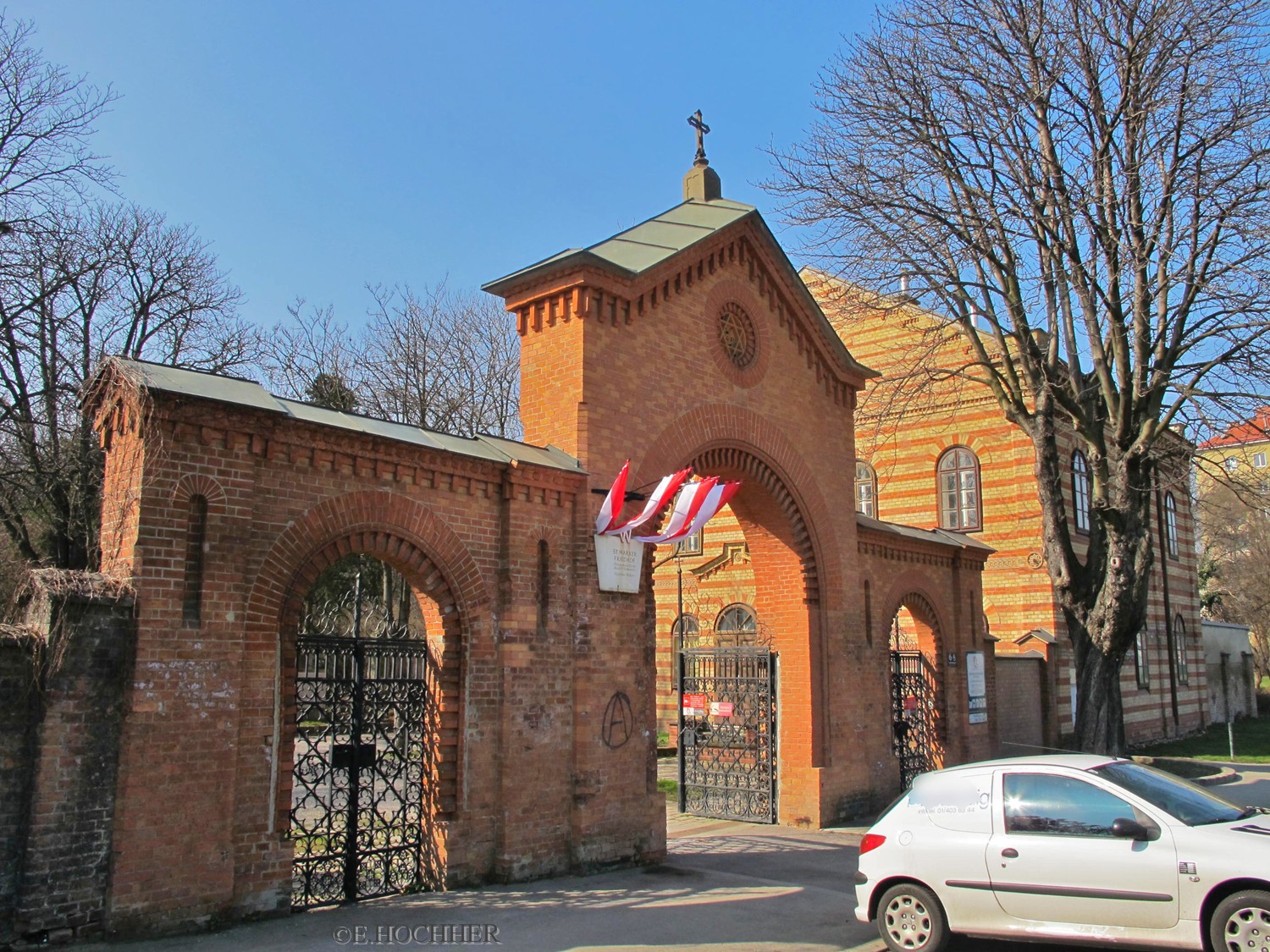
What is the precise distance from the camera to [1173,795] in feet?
23.6

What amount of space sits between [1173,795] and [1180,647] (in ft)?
89.3

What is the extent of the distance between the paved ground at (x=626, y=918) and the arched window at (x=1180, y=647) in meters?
23.7

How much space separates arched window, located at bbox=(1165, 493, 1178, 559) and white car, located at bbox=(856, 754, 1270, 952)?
87.5 ft

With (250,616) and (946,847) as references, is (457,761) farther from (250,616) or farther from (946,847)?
(946,847)

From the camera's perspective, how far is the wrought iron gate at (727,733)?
14.4 metres

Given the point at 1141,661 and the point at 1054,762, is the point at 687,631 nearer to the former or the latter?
the point at 1141,661

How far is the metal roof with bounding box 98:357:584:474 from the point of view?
787cm

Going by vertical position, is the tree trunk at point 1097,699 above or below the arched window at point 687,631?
below

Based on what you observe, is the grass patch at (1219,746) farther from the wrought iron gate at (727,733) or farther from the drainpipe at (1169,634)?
the wrought iron gate at (727,733)

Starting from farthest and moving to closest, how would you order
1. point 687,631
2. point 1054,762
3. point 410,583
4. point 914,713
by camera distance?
1. point 687,631
2. point 914,713
3. point 410,583
4. point 1054,762

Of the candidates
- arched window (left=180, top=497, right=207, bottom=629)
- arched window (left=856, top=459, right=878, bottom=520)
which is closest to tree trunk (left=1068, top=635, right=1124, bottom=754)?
arched window (left=856, top=459, right=878, bottom=520)

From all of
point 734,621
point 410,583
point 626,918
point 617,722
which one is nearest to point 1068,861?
point 626,918

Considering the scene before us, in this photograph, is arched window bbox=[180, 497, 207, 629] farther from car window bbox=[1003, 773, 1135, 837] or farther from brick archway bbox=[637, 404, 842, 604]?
car window bbox=[1003, 773, 1135, 837]

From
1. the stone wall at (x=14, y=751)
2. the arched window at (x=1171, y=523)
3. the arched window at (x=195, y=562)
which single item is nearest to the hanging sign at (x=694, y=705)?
the arched window at (x=195, y=562)
